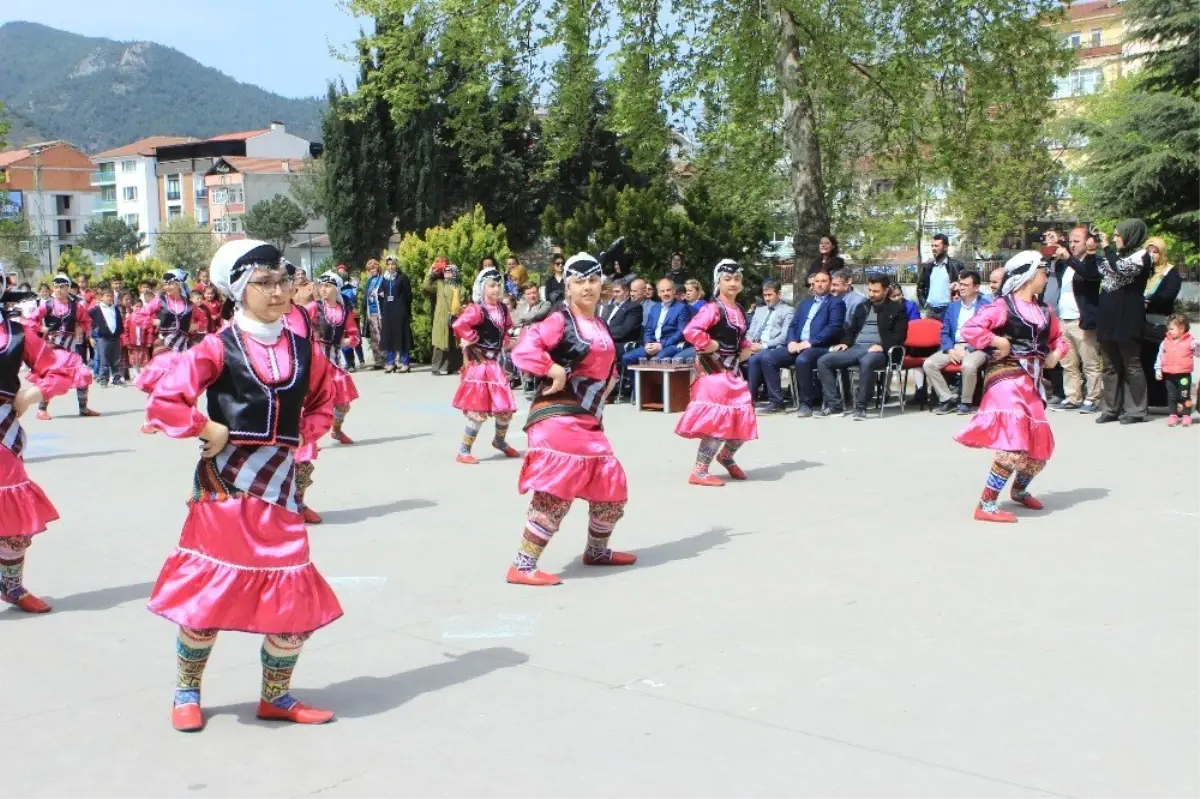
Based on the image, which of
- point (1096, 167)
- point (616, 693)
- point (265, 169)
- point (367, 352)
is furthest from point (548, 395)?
point (265, 169)

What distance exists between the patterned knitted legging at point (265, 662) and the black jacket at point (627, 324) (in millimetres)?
12343

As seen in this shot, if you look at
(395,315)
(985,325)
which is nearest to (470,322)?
(985,325)

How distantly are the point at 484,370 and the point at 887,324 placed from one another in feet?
17.3

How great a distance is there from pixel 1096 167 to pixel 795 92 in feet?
56.7

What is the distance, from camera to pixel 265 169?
332ft

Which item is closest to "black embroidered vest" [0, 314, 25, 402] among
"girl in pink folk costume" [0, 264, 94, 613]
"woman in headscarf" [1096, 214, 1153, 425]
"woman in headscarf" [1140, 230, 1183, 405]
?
"girl in pink folk costume" [0, 264, 94, 613]

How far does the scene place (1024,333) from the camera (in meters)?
9.00

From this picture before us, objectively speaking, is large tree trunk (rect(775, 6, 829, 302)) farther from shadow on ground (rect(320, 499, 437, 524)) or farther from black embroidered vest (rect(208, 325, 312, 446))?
black embroidered vest (rect(208, 325, 312, 446))

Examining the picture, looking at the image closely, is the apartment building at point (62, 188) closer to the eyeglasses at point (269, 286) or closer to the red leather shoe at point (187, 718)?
the eyeglasses at point (269, 286)

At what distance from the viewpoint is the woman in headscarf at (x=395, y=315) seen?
72.6 feet

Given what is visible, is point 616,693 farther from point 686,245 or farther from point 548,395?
point 686,245

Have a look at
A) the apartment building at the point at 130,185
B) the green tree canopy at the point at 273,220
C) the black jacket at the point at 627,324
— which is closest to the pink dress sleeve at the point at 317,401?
the black jacket at the point at 627,324

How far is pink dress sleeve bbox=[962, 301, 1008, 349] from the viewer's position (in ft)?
28.9

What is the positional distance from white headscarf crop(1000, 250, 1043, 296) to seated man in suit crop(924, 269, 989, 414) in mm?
5508
